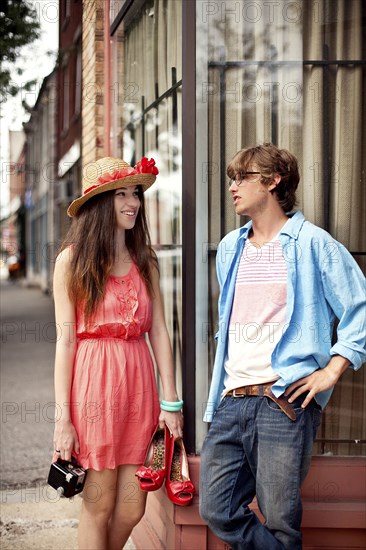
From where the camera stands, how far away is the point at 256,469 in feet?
9.78

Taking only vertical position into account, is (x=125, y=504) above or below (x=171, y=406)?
below

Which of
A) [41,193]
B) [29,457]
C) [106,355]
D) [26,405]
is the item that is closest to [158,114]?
[106,355]

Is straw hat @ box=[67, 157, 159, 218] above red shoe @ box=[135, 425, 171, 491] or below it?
above

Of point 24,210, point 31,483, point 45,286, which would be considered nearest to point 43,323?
point 31,483

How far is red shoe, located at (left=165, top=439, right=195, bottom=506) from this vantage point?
340 cm

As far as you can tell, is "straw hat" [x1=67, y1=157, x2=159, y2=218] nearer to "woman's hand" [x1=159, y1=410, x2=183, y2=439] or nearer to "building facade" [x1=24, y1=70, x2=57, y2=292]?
"woman's hand" [x1=159, y1=410, x2=183, y2=439]

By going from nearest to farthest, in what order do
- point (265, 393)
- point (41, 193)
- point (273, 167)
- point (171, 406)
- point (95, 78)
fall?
point (265, 393) < point (273, 167) < point (171, 406) < point (95, 78) < point (41, 193)

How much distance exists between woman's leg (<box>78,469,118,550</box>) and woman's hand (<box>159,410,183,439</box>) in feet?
1.00

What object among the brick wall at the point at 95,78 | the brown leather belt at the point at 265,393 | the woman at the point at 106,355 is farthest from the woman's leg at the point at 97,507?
the brick wall at the point at 95,78

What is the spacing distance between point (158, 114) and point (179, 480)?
7.48ft

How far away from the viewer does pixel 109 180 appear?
10.6ft

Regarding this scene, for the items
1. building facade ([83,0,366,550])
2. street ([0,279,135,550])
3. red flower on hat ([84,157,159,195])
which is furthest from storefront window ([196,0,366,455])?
street ([0,279,135,550])

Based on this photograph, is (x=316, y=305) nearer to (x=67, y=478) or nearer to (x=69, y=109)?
(x=67, y=478)

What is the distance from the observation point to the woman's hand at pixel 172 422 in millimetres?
3369
